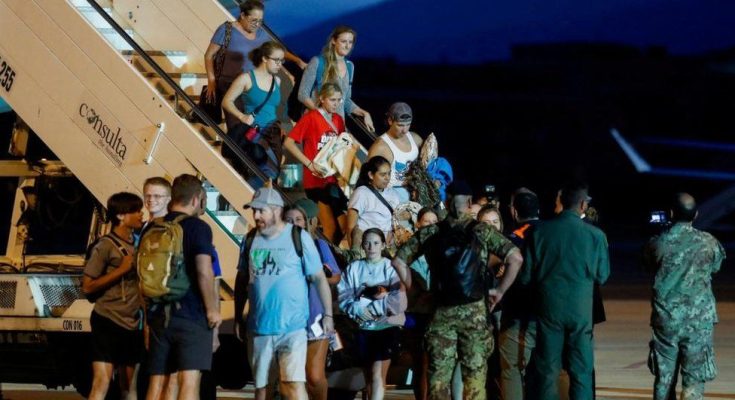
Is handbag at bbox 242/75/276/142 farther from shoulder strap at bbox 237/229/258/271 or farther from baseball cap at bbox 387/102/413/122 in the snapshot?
shoulder strap at bbox 237/229/258/271

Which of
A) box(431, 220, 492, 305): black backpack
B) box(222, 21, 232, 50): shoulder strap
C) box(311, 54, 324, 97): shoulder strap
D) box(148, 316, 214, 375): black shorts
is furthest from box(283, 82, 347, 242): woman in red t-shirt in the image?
box(148, 316, 214, 375): black shorts

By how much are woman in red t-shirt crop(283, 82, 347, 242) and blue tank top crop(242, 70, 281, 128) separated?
30cm

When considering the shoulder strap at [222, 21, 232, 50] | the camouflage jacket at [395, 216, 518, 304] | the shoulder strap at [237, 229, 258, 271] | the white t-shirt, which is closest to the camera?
the shoulder strap at [237, 229, 258, 271]

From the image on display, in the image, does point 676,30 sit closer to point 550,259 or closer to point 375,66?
point 375,66

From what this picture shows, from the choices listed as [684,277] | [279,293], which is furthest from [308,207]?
[684,277]

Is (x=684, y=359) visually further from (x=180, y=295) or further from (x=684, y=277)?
(x=180, y=295)

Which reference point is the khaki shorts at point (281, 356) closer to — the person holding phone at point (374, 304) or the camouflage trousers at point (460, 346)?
the camouflage trousers at point (460, 346)

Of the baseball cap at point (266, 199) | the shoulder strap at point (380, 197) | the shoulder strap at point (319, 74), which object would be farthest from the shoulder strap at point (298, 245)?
the shoulder strap at point (319, 74)

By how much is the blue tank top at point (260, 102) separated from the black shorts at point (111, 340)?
2.58 meters

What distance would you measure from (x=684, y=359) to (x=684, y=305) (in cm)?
38

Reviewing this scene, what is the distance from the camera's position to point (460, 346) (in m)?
9.66

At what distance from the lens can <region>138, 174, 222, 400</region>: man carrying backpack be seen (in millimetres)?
8891

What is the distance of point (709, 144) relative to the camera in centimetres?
4756

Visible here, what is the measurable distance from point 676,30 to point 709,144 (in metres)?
4.50
